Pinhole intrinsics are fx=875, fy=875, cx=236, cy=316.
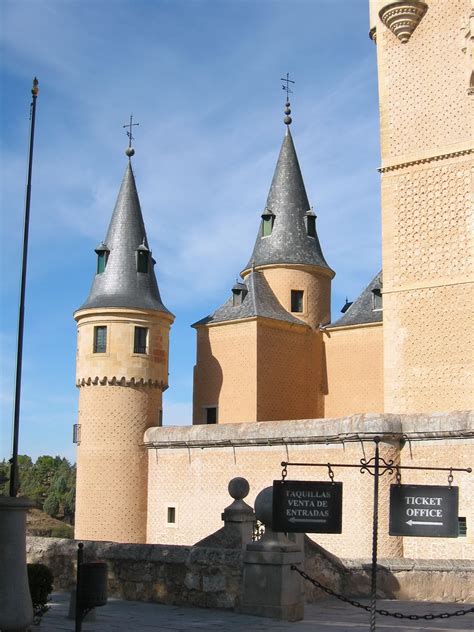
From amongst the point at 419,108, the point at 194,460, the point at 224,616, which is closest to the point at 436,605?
the point at 224,616

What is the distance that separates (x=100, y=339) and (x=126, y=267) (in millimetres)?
2602

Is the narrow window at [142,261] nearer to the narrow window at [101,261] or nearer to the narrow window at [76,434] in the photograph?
the narrow window at [101,261]

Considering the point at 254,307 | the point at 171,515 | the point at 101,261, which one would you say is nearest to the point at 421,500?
the point at 171,515

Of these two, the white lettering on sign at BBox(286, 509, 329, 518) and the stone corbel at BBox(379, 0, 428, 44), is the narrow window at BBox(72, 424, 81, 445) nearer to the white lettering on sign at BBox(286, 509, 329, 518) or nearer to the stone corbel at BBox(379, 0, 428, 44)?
the stone corbel at BBox(379, 0, 428, 44)

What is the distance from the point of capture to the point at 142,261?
28969 millimetres

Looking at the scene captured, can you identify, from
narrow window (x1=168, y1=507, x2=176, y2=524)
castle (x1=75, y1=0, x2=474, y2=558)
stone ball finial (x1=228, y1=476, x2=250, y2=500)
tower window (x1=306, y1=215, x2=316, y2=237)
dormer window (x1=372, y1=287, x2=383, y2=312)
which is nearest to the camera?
stone ball finial (x1=228, y1=476, x2=250, y2=500)

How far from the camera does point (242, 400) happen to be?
91.8 feet

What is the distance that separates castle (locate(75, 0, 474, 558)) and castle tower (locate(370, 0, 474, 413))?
4 centimetres

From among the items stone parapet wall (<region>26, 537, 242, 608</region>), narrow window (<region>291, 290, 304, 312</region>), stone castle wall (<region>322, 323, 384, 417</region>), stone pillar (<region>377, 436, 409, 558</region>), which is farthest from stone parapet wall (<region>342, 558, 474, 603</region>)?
narrow window (<region>291, 290, 304, 312</region>)

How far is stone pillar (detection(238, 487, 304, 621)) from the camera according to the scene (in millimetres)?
9750

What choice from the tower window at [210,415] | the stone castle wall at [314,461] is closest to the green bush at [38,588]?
the stone castle wall at [314,461]

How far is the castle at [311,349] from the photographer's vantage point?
70.6ft

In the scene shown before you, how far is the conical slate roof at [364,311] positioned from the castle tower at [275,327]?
1.28 meters

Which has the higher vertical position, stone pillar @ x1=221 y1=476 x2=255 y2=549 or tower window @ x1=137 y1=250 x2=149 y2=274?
tower window @ x1=137 y1=250 x2=149 y2=274
